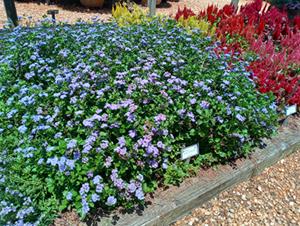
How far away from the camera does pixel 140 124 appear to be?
84.0 inches

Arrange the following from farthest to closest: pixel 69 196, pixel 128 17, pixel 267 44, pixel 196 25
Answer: pixel 128 17
pixel 196 25
pixel 267 44
pixel 69 196

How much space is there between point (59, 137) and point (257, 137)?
1.88 m

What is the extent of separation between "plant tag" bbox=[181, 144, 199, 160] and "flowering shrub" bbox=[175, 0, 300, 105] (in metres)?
1.27

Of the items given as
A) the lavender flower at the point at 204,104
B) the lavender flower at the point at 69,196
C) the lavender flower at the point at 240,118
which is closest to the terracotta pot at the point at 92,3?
the lavender flower at the point at 204,104

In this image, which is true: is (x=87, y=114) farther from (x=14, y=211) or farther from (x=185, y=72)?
(x=185, y=72)

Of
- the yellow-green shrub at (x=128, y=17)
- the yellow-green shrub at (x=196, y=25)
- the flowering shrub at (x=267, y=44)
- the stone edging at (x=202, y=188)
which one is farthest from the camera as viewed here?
the yellow-green shrub at (x=128, y=17)

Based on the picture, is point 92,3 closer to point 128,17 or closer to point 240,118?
point 128,17

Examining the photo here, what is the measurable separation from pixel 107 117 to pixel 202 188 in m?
0.96

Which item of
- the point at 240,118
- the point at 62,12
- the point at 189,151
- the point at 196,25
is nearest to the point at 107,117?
the point at 189,151

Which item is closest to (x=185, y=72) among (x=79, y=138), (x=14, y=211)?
(x=79, y=138)

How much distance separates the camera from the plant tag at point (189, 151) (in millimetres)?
2240

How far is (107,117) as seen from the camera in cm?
206

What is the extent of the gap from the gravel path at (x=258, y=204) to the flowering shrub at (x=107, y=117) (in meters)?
0.33

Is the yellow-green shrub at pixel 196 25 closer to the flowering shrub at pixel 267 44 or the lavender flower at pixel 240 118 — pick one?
the flowering shrub at pixel 267 44
